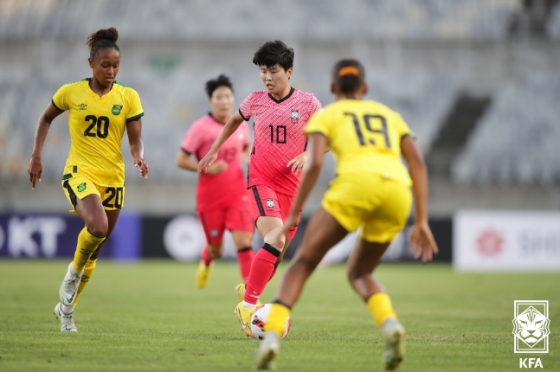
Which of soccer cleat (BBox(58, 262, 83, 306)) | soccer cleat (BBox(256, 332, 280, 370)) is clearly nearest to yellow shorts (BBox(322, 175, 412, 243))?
soccer cleat (BBox(256, 332, 280, 370))

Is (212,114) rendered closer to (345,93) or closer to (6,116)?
(345,93)

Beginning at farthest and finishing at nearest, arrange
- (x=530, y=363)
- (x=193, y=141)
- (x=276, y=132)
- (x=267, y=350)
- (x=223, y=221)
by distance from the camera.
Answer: (x=223, y=221)
(x=193, y=141)
(x=276, y=132)
(x=530, y=363)
(x=267, y=350)

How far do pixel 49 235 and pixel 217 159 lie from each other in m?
12.9

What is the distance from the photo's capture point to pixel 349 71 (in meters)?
6.24

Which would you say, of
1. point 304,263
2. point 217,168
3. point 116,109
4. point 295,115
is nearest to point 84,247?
point 116,109

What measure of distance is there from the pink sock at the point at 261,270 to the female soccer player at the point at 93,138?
1362 millimetres

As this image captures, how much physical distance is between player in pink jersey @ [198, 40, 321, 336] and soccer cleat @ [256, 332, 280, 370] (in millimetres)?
2528

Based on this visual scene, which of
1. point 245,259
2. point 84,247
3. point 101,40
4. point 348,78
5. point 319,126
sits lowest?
point 84,247

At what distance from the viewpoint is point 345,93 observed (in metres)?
6.29

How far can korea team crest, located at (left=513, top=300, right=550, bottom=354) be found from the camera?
748cm

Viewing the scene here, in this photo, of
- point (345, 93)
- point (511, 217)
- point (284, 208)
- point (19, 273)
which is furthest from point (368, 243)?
point (511, 217)

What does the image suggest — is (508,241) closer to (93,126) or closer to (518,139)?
(518,139)

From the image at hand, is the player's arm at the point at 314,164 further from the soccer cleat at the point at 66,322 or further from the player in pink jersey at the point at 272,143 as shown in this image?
the soccer cleat at the point at 66,322

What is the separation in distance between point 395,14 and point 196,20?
6.70m
